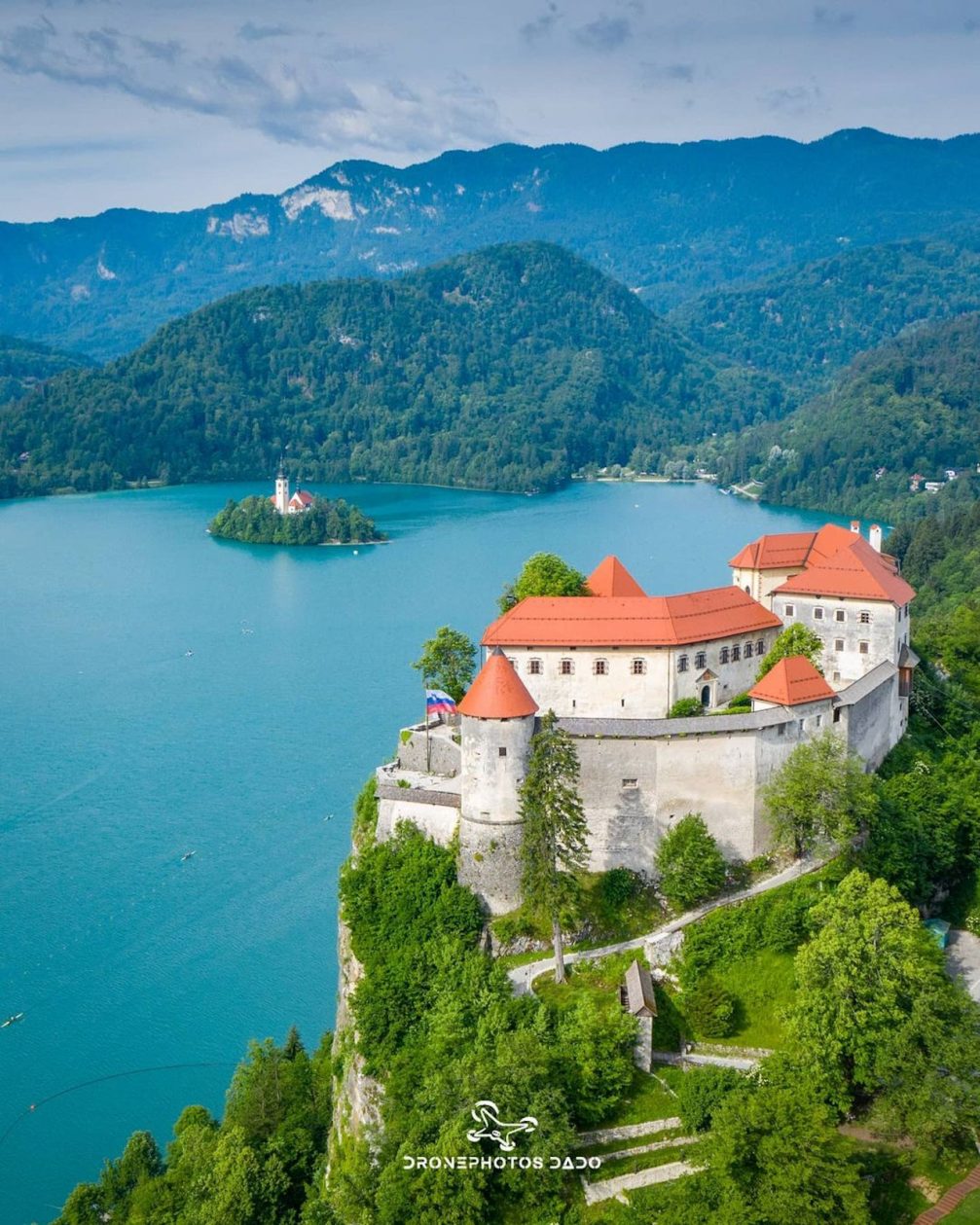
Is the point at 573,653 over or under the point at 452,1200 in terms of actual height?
over

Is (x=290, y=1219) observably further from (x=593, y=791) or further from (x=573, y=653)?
(x=573, y=653)

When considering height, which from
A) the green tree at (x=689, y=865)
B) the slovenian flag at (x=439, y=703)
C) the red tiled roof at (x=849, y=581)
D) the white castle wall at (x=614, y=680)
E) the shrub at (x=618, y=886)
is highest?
the red tiled roof at (x=849, y=581)

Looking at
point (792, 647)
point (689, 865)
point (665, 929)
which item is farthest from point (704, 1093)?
point (792, 647)

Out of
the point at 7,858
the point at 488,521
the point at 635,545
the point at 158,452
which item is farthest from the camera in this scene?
the point at 158,452

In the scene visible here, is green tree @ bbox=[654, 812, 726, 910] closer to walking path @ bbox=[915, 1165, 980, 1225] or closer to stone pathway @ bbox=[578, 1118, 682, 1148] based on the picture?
stone pathway @ bbox=[578, 1118, 682, 1148]

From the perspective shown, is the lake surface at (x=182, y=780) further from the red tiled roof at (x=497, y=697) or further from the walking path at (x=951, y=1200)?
the walking path at (x=951, y=1200)

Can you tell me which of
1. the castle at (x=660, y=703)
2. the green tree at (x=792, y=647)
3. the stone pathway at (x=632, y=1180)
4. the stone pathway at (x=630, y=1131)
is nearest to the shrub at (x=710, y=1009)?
the stone pathway at (x=630, y=1131)

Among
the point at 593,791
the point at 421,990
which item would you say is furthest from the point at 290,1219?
the point at 593,791

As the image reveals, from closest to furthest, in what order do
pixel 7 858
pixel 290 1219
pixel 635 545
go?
pixel 290 1219
pixel 7 858
pixel 635 545
